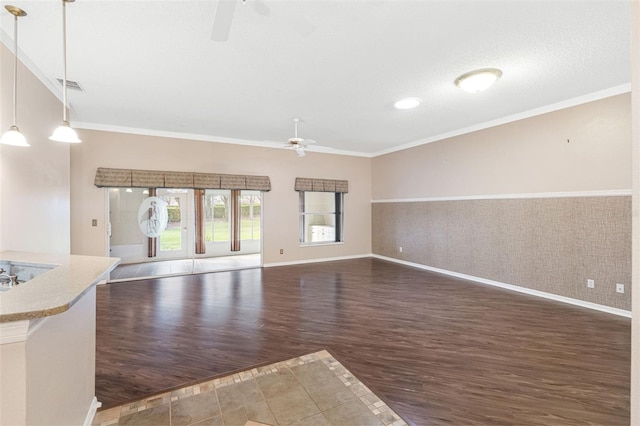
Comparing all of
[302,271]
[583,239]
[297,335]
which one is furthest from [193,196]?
[583,239]

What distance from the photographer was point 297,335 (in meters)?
3.09

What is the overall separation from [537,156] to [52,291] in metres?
5.70

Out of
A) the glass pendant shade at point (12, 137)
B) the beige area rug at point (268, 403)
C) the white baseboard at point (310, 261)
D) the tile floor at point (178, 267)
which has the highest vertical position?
the glass pendant shade at point (12, 137)

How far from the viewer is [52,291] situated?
1224 millimetres

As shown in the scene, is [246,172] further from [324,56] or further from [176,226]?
[324,56]

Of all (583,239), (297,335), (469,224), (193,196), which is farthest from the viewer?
(193,196)

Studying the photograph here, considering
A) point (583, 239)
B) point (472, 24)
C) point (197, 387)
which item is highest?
point (472, 24)

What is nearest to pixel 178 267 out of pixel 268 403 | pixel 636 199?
pixel 268 403

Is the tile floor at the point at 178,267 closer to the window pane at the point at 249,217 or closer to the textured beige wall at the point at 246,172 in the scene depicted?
the textured beige wall at the point at 246,172

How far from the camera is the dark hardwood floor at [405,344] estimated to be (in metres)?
2.06

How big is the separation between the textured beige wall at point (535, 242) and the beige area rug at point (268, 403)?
147 inches

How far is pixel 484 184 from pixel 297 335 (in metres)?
4.27

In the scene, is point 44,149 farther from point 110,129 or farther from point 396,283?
point 396,283

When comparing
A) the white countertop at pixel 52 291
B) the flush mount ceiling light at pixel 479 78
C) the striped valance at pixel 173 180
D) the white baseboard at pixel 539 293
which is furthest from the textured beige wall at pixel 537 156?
the white countertop at pixel 52 291
